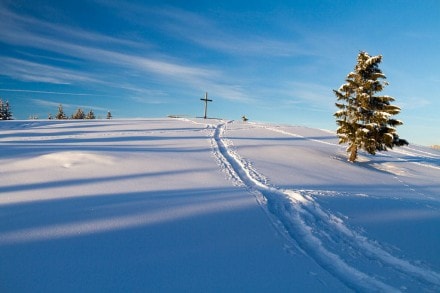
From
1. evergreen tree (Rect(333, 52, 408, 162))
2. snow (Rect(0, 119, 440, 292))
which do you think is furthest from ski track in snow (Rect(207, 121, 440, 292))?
evergreen tree (Rect(333, 52, 408, 162))

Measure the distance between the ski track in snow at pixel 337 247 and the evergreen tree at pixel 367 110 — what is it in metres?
10.8

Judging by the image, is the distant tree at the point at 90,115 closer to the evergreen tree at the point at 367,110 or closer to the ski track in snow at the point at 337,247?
the evergreen tree at the point at 367,110

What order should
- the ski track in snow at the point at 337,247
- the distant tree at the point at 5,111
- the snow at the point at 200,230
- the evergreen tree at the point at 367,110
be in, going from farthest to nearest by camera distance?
the distant tree at the point at 5,111
the evergreen tree at the point at 367,110
the ski track in snow at the point at 337,247
the snow at the point at 200,230

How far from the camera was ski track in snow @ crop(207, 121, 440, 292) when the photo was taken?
5707mm

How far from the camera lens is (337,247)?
6.98 metres

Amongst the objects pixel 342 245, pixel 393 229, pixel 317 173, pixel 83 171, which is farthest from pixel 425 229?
pixel 83 171

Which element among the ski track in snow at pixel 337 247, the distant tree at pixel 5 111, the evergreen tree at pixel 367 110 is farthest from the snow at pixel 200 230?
the distant tree at pixel 5 111

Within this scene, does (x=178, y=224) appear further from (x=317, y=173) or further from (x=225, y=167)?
(x=317, y=173)

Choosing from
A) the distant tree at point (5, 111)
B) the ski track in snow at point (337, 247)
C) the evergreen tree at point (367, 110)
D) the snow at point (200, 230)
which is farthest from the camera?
the distant tree at point (5, 111)

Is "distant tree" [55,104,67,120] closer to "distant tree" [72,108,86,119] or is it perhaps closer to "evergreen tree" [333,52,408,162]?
"distant tree" [72,108,86,119]

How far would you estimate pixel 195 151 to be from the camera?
1855cm

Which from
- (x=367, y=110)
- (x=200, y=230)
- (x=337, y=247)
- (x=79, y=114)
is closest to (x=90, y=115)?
(x=79, y=114)

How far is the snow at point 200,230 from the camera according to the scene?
5.14 metres

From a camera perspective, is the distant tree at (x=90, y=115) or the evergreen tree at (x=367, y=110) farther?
the distant tree at (x=90, y=115)
